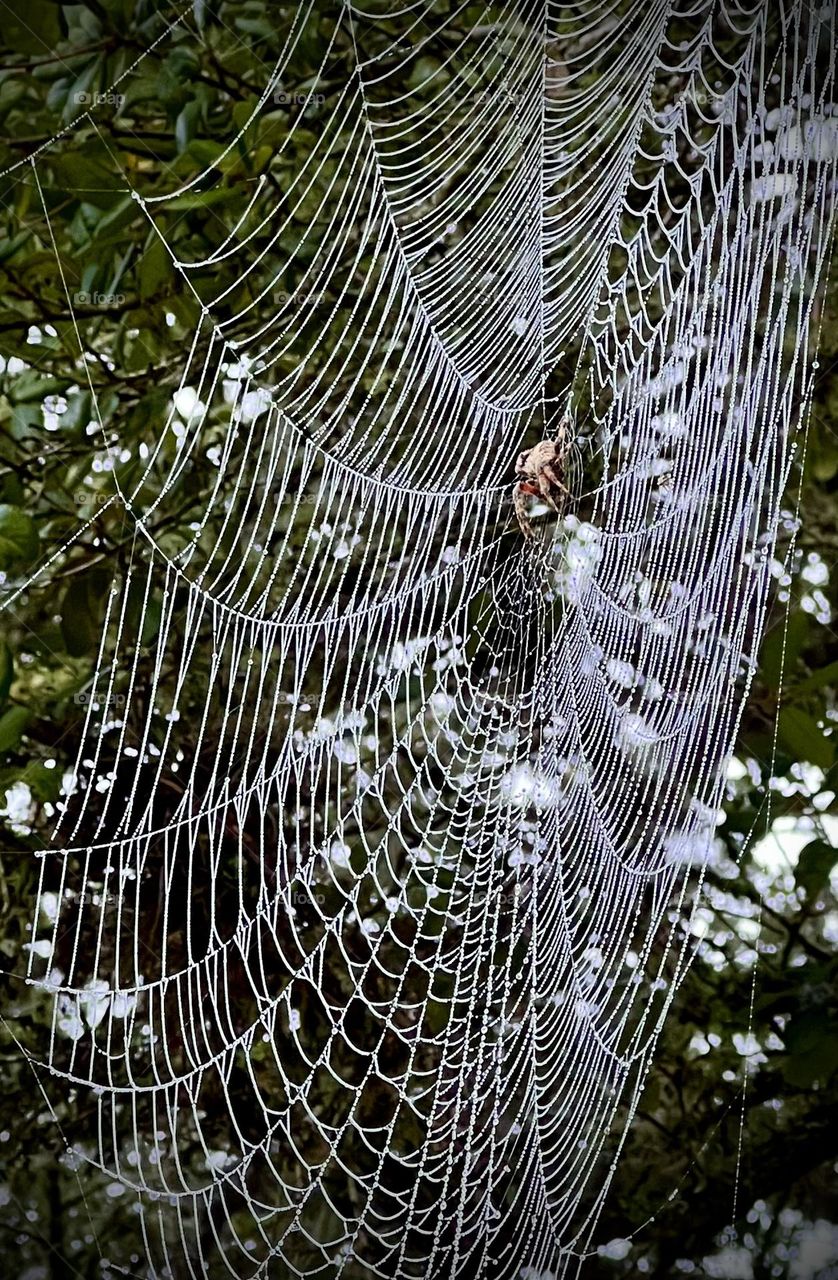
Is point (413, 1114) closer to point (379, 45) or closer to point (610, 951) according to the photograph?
point (610, 951)

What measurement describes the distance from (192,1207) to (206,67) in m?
0.75

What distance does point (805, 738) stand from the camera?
3.34 feet

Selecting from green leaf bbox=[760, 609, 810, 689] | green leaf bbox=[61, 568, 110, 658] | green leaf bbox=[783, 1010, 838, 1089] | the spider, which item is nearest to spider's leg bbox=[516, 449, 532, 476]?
the spider

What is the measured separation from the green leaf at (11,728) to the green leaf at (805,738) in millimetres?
573

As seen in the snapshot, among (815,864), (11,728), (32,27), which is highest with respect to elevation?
(32,27)

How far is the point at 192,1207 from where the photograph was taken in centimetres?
91

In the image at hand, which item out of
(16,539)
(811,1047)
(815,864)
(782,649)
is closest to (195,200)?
(16,539)

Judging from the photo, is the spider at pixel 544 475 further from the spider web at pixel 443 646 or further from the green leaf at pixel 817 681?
the green leaf at pixel 817 681

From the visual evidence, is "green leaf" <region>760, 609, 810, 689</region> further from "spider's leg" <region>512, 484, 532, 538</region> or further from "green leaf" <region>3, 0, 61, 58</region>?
"green leaf" <region>3, 0, 61, 58</region>

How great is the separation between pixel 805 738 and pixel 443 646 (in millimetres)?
291

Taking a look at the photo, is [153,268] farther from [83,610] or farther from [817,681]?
[817,681]

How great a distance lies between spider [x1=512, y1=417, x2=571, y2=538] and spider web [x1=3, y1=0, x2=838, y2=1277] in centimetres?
2

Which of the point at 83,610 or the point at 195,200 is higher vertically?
the point at 195,200

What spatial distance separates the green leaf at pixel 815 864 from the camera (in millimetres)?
1036
